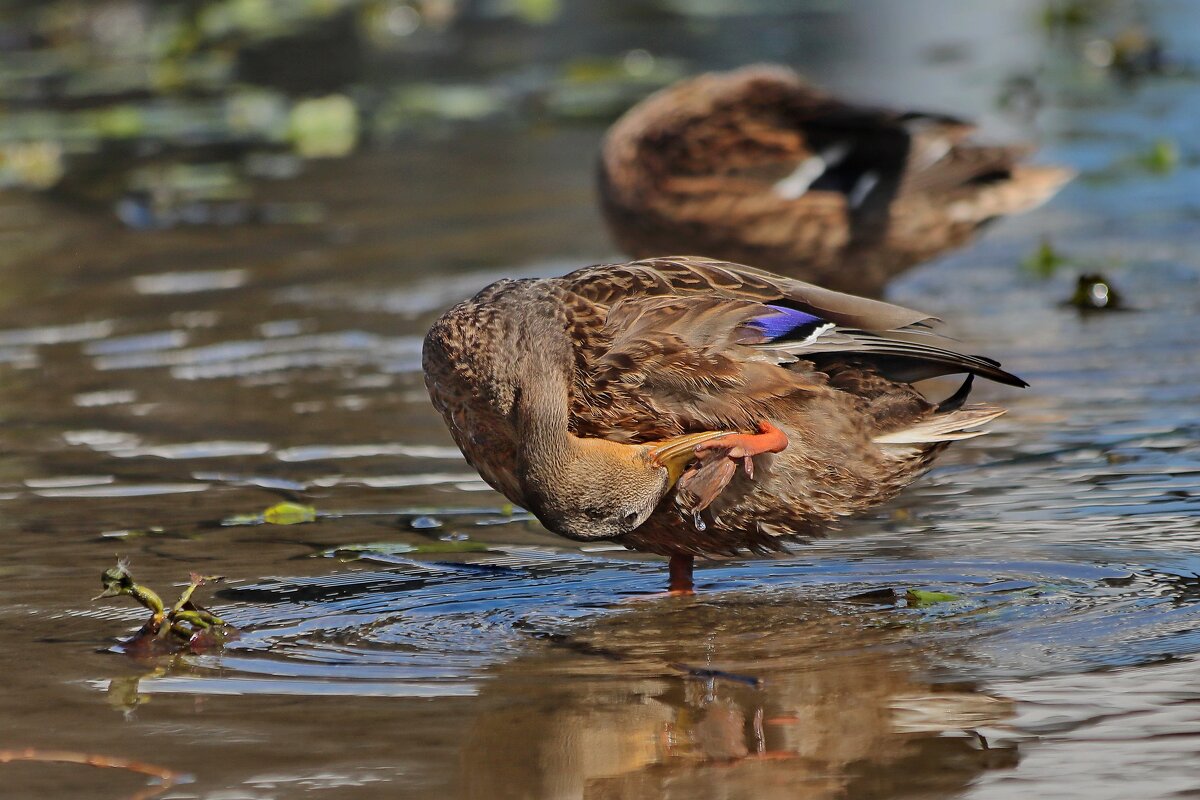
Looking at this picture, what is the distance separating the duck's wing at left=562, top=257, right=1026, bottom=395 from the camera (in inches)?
198

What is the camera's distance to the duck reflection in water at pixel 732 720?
12.3 ft

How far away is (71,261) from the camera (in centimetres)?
1023

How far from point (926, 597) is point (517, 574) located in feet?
3.89

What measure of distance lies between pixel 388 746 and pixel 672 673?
793 mm

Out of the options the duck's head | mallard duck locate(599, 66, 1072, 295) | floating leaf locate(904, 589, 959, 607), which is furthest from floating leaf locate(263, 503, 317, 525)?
mallard duck locate(599, 66, 1072, 295)

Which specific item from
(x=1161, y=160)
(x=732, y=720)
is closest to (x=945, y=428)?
(x=732, y=720)

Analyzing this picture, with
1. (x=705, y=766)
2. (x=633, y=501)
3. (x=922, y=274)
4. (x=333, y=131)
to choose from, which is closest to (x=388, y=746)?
(x=705, y=766)

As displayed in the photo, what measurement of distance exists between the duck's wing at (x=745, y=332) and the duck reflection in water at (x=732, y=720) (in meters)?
0.70

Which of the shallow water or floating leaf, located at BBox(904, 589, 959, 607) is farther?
floating leaf, located at BBox(904, 589, 959, 607)

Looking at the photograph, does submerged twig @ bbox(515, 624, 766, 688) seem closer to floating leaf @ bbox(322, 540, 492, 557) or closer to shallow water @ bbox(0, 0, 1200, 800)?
shallow water @ bbox(0, 0, 1200, 800)

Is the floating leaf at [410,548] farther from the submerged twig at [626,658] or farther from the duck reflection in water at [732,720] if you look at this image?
the duck reflection in water at [732,720]

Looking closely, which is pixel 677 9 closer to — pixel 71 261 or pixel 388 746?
pixel 71 261

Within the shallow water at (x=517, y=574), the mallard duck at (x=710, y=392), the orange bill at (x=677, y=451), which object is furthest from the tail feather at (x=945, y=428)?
the orange bill at (x=677, y=451)

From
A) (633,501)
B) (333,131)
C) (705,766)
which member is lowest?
(705,766)
